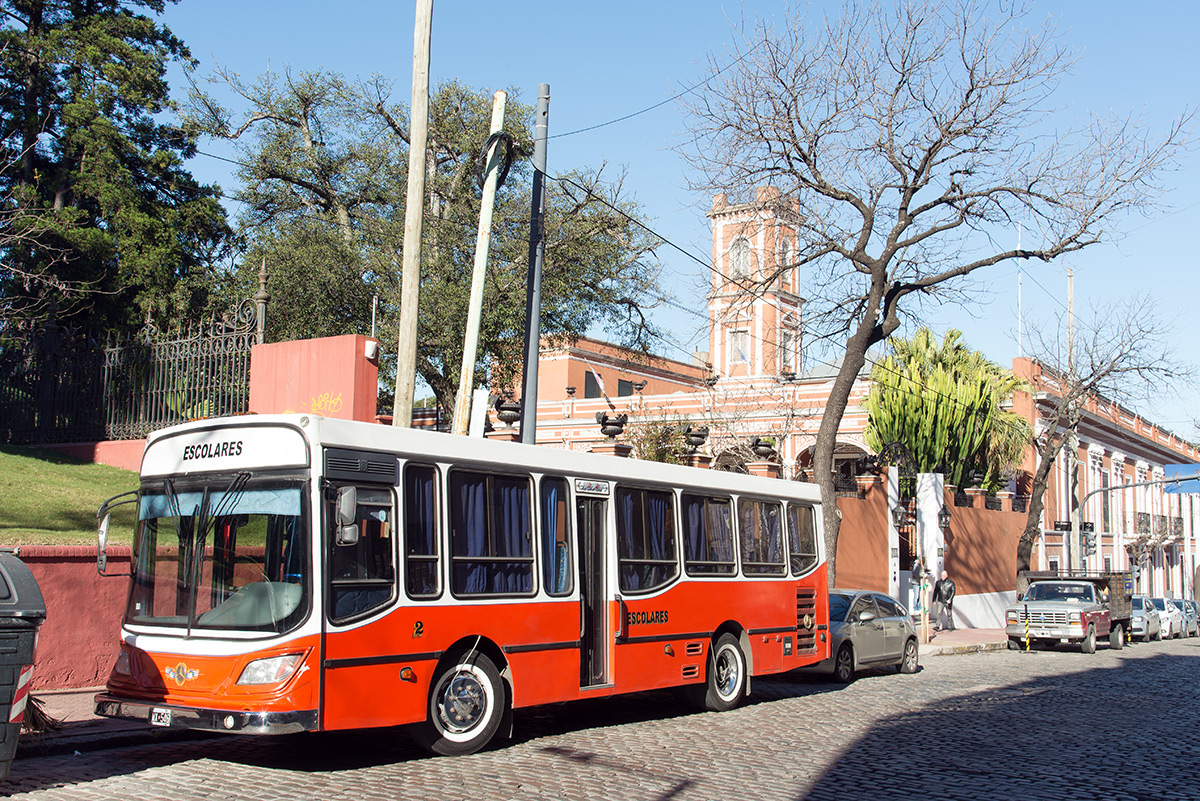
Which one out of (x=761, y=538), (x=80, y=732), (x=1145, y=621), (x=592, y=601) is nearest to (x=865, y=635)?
(x=761, y=538)

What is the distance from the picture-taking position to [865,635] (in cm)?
1728

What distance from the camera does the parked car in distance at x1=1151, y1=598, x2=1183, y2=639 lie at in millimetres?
36594

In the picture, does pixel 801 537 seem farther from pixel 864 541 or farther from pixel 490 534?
pixel 864 541

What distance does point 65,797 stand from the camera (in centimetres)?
738

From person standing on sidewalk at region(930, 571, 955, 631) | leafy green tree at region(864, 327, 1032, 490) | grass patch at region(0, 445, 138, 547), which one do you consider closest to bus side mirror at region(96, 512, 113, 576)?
grass patch at region(0, 445, 138, 547)

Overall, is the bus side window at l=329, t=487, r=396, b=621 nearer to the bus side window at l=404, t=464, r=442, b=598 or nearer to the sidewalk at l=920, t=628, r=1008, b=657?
the bus side window at l=404, t=464, r=442, b=598

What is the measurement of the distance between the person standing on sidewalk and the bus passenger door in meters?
21.6

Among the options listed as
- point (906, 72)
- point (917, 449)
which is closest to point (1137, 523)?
point (917, 449)

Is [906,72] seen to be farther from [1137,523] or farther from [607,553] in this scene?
[1137,523]

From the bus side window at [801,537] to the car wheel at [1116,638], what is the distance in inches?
715

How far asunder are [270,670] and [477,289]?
697 cm

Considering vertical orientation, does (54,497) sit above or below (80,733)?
above

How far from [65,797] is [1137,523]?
5688 cm

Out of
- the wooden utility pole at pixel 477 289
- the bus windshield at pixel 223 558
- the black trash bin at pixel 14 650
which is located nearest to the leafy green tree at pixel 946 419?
the wooden utility pole at pixel 477 289
